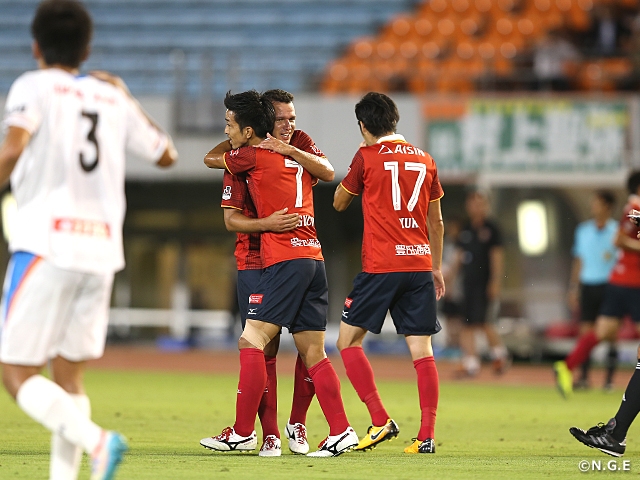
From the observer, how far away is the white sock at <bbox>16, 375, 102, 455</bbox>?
4.22 m

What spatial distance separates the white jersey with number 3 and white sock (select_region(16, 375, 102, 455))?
0.49 m

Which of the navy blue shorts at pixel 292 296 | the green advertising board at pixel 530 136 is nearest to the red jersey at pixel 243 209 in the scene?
the navy blue shorts at pixel 292 296

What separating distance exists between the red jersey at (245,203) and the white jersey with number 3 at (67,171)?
6.94 feet

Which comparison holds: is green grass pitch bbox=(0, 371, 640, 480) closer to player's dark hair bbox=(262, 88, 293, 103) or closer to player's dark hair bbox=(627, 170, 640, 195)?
player's dark hair bbox=(627, 170, 640, 195)

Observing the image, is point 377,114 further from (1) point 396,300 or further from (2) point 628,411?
(2) point 628,411

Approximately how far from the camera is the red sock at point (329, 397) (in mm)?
6355

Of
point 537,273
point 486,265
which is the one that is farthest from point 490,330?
point 537,273

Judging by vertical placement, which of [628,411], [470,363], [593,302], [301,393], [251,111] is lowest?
[470,363]

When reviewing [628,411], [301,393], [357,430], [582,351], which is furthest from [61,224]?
[582,351]

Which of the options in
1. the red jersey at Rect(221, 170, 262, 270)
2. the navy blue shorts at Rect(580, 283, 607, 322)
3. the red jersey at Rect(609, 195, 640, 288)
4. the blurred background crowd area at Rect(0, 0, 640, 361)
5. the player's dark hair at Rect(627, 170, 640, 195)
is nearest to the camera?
the red jersey at Rect(221, 170, 262, 270)

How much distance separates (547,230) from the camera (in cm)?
1861

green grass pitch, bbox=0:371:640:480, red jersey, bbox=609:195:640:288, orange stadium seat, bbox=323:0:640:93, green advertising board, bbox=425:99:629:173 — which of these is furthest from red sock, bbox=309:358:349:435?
orange stadium seat, bbox=323:0:640:93

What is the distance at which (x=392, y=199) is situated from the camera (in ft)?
22.4

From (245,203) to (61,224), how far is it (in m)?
2.44
